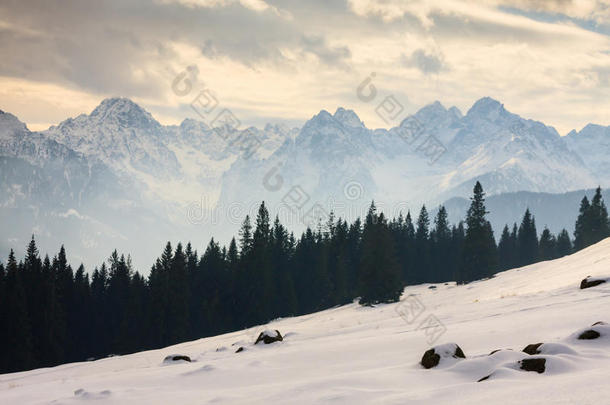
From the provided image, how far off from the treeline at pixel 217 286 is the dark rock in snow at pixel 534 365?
42.4m

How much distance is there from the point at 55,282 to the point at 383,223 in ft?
169

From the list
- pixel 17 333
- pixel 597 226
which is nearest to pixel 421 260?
pixel 597 226

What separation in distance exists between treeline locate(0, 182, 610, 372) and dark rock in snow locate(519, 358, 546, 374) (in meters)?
42.4

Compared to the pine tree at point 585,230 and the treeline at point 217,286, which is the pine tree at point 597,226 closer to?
the treeline at point 217,286

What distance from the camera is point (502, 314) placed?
53.9ft

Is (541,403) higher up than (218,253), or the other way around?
(218,253)

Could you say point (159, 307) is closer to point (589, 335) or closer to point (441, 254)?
point (441, 254)

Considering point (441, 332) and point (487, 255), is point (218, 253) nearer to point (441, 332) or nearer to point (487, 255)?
point (487, 255)

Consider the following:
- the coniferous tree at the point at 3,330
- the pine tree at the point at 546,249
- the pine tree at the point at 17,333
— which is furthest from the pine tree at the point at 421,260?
the coniferous tree at the point at 3,330

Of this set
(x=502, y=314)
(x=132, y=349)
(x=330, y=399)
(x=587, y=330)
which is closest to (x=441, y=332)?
(x=502, y=314)

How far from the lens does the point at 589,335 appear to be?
10.1 meters

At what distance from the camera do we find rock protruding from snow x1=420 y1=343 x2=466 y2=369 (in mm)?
10000

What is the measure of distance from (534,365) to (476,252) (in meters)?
59.4

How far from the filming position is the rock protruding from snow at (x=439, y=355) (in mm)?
10000
